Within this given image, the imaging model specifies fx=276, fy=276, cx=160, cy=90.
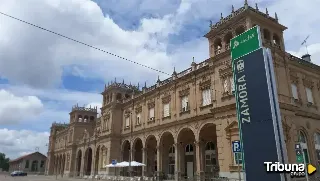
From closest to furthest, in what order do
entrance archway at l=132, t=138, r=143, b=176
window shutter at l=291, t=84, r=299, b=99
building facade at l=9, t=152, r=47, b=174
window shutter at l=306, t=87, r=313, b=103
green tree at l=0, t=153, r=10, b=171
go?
window shutter at l=291, t=84, r=299, b=99, window shutter at l=306, t=87, r=313, b=103, entrance archway at l=132, t=138, r=143, b=176, building facade at l=9, t=152, r=47, b=174, green tree at l=0, t=153, r=10, b=171

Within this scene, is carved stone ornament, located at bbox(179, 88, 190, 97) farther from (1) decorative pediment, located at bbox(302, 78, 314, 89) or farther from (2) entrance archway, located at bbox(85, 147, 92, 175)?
(2) entrance archway, located at bbox(85, 147, 92, 175)

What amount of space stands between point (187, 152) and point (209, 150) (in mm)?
3353

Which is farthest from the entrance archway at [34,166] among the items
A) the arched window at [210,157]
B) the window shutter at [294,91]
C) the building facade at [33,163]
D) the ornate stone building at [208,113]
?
the window shutter at [294,91]

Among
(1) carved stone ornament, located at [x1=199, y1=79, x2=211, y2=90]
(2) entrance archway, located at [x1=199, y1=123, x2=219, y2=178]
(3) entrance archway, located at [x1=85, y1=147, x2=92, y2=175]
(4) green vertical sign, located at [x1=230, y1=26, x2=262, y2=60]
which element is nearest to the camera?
(4) green vertical sign, located at [x1=230, y1=26, x2=262, y2=60]

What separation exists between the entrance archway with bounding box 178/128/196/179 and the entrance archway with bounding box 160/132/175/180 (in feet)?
7.71

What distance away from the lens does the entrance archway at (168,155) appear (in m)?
31.2

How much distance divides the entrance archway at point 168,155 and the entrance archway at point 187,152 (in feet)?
7.71

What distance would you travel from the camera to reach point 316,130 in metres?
23.8

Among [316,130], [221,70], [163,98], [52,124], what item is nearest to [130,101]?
[163,98]

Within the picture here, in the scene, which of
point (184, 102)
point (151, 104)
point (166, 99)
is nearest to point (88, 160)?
point (151, 104)

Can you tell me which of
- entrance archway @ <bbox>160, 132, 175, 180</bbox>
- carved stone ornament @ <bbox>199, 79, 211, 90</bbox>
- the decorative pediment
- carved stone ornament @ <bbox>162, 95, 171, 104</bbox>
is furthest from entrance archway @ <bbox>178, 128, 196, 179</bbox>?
the decorative pediment

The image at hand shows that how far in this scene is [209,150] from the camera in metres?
27.2

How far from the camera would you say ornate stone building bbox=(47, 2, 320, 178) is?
2163 centimetres

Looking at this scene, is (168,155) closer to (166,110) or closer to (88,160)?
(166,110)
